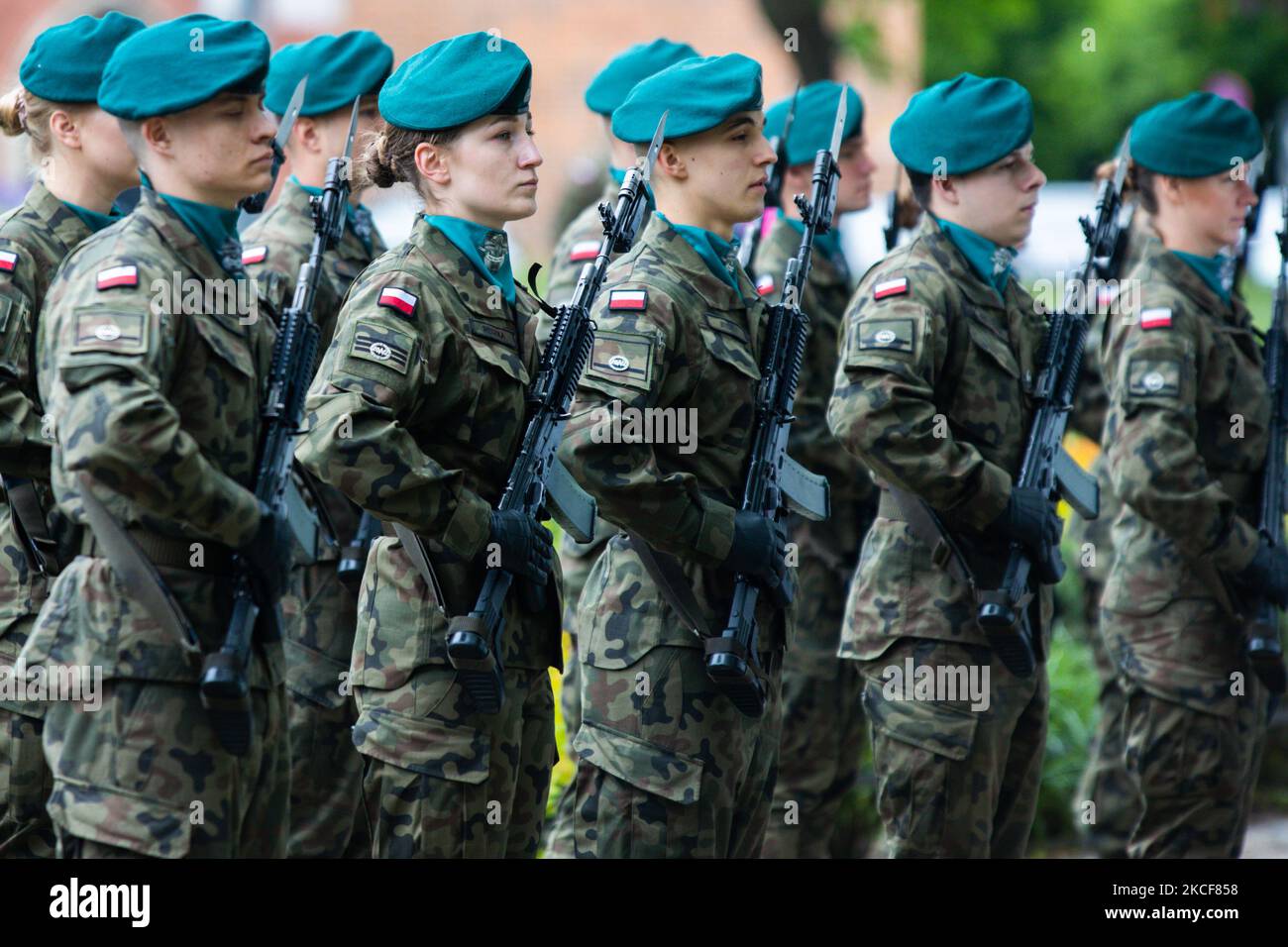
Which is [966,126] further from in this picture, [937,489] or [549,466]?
→ [549,466]

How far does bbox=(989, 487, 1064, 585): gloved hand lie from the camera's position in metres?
5.20

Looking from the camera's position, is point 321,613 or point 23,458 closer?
point 23,458

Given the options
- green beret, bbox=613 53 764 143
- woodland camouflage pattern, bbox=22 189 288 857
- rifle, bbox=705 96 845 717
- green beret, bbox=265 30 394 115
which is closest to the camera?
woodland camouflage pattern, bbox=22 189 288 857

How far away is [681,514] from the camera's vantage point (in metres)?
4.59

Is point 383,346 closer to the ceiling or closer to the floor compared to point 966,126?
closer to the floor

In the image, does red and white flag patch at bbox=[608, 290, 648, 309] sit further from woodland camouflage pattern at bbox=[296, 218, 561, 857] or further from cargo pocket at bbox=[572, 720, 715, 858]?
cargo pocket at bbox=[572, 720, 715, 858]

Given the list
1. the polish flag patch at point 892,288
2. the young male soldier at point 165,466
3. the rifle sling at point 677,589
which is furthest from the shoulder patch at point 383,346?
the polish flag patch at point 892,288

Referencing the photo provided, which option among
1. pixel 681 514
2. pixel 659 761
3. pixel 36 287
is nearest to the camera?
pixel 681 514

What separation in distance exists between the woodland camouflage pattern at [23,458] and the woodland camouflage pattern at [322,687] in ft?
2.35

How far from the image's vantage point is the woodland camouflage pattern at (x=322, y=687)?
5.60 meters

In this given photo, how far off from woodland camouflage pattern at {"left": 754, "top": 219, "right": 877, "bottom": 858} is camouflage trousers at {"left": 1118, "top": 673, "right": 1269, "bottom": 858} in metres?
1.03

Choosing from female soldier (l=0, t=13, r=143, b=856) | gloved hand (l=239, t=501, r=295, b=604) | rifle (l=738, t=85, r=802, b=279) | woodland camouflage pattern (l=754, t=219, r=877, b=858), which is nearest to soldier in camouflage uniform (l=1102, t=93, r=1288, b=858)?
woodland camouflage pattern (l=754, t=219, r=877, b=858)

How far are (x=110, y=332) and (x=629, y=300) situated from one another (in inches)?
55.6

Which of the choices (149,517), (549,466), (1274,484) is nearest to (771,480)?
(549,466)
